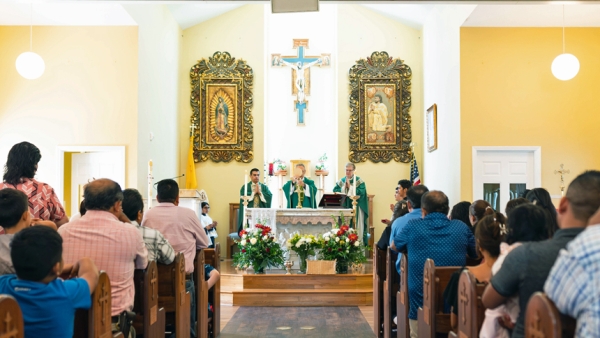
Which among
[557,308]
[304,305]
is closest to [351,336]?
[304,305]

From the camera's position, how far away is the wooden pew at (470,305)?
10.9 feet

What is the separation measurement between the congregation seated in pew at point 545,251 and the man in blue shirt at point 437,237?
2030mm

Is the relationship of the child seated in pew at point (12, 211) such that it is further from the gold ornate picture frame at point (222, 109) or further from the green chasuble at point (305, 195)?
the gold ornate picture frame at point (222, 109)

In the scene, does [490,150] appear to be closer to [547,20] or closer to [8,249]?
[547,20]

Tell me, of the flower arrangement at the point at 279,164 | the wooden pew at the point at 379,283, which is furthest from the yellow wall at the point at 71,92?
the wooden pew at the point at 379,283

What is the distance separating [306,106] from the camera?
14461 mm

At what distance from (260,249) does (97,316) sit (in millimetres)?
6125

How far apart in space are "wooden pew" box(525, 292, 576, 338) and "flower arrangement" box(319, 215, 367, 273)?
6.74 meters

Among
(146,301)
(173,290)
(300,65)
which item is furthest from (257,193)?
(146,301)

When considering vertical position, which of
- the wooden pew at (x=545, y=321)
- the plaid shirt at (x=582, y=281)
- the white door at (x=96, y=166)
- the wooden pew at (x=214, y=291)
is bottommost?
the wooden pew at (x=214, y=291)

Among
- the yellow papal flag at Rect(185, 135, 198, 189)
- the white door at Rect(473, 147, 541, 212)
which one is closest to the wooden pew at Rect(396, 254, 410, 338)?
the white door at Rect(473, 147, 541, 212)

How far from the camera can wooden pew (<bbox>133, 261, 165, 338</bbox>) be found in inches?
163

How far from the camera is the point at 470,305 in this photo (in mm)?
3379

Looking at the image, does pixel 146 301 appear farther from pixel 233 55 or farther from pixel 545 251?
pixel 233 55
